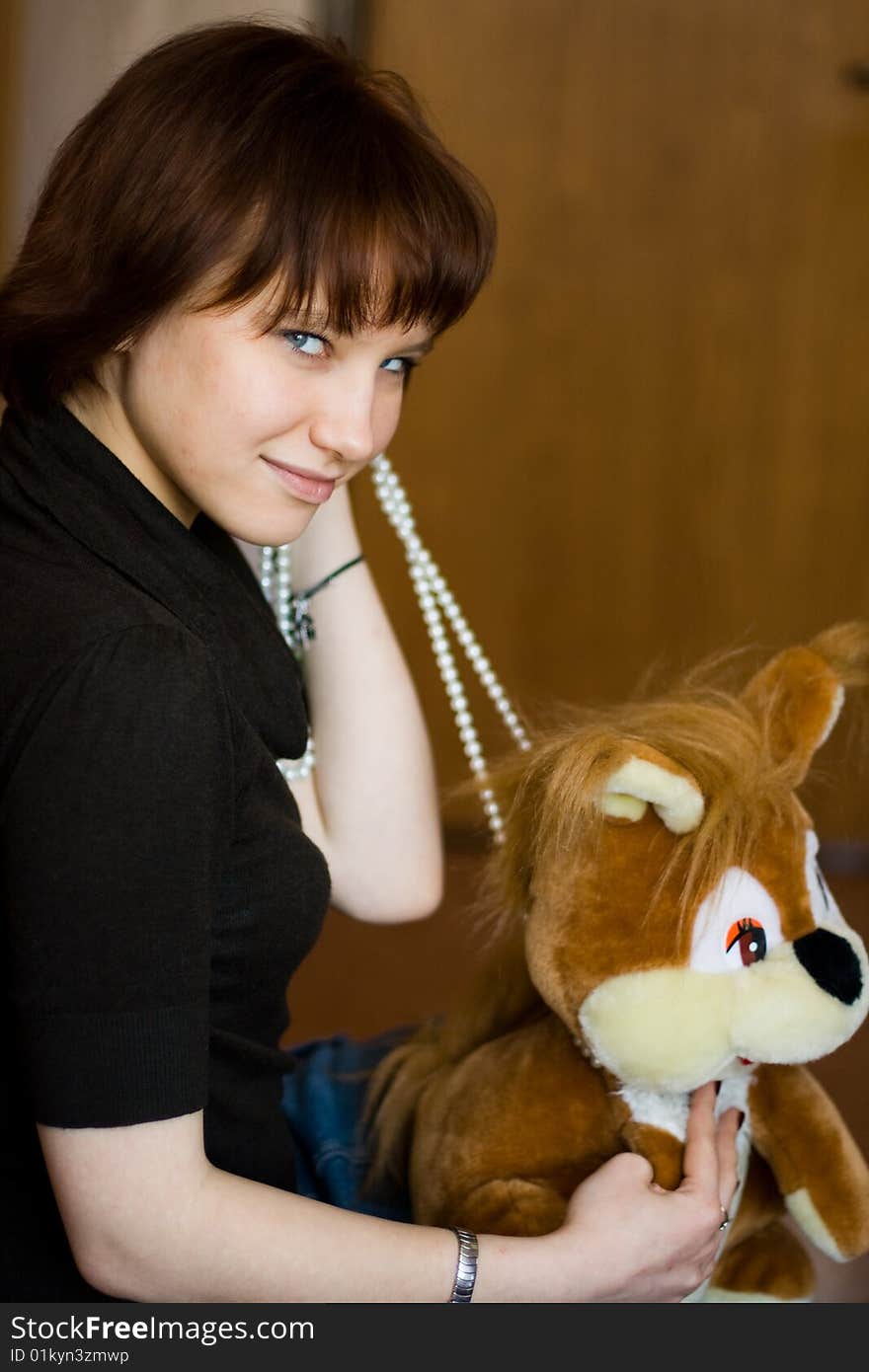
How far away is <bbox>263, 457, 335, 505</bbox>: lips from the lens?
2.72ft

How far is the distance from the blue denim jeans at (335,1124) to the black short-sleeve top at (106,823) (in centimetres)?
22

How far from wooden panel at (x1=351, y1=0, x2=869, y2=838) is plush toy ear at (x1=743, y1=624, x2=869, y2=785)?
1348 millimetres

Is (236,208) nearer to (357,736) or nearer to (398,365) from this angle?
(398,365)

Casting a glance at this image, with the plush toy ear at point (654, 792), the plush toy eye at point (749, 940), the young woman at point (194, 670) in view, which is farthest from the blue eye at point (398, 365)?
the plush toy eye at point (749, 940)

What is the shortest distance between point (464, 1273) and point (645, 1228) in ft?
0.33

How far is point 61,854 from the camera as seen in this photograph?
67 cm

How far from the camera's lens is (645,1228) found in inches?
31.4

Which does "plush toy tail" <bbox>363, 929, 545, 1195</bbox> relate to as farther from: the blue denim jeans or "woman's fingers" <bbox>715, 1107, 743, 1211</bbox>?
"woman's fingers" <bbox>715, 1107, 743, 1211</bbox>

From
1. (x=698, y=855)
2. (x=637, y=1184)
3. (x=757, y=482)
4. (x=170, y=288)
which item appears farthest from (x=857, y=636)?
(x=757, y=482)

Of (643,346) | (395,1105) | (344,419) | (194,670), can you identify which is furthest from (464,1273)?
(643,346)

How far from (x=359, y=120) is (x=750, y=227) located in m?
1.62

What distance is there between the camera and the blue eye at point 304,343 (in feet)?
2.58

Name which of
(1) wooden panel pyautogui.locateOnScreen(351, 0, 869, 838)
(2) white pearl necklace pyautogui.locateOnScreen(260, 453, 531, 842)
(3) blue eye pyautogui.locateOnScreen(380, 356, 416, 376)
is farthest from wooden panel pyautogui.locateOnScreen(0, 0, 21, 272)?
(3) blue eye pyautogui.locateOnScreen(380, 356, 416, 376)
